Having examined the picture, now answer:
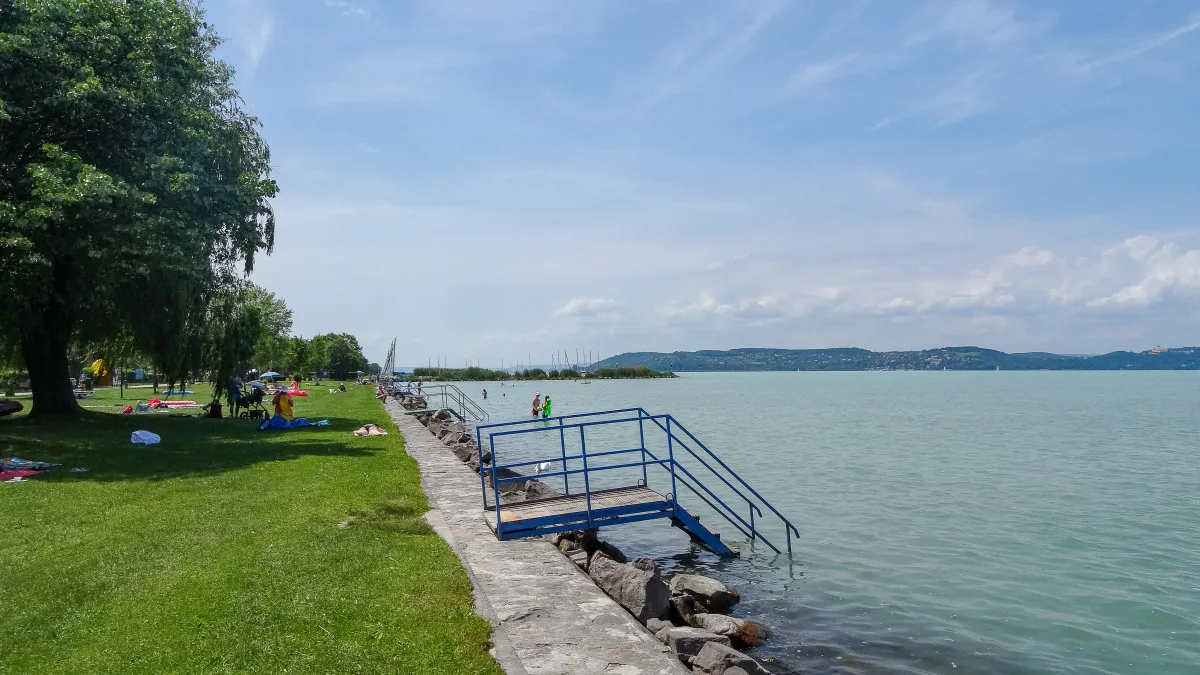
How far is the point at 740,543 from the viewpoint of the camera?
15.0 metres

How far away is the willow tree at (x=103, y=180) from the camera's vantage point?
1753cm

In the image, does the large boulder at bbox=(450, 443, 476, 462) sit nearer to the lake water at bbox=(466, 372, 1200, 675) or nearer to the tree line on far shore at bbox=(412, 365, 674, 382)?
the lake water at bbox=(466, 372, 1200, 675)

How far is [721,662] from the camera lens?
23.6ft

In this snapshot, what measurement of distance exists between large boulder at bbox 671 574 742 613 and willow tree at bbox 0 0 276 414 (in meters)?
14.2

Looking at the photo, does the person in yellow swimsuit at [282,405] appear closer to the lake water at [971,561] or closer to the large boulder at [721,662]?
the lake water at [971,561]

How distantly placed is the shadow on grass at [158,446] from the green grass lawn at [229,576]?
0.26 m

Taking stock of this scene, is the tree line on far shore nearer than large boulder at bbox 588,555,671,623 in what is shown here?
No

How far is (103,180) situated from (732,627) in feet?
52.1

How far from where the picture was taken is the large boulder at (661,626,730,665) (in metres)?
7.50

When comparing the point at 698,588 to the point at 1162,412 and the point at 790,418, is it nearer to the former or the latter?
the point at 790,418

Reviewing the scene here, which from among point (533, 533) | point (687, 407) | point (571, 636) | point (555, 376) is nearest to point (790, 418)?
point (687, 407)

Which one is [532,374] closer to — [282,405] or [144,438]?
[282,405]

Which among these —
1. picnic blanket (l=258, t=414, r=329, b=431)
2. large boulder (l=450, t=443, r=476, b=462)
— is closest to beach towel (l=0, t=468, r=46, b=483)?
large boulder (l=450, t=443, r=476, b=462)

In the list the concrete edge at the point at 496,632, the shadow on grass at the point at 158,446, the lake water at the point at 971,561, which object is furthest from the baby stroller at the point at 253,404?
the concrete edge at the point at 496,632
